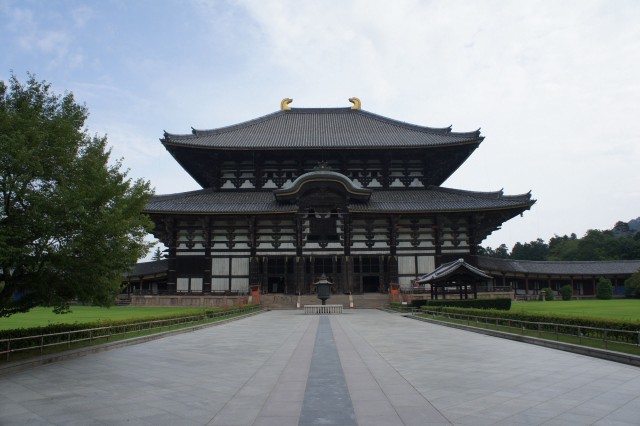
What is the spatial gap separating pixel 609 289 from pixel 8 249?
54.4 meters

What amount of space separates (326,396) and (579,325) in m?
10.8

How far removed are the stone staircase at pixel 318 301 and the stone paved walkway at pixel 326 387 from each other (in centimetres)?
2487

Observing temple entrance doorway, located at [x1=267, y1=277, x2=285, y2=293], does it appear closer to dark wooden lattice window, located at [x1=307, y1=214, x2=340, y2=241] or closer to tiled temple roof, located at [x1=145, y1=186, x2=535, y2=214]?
dark wooden lattice window, located at [x1=307, y1=214, x2=340, y2=241]

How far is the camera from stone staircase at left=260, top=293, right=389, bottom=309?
40.3 m

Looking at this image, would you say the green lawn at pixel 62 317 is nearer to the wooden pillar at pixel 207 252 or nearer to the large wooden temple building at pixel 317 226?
the wooden pillar at pixel 207 252

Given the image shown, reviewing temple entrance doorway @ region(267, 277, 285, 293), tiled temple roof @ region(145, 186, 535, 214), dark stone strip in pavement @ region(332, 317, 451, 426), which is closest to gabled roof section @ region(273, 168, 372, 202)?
tiled temple roof @ region(145, 186, 535, 214)

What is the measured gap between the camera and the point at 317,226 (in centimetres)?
4519

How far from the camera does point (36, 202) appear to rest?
12.2 meters

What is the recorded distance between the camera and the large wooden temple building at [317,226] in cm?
4350

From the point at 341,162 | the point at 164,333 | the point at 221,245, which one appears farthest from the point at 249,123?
the point at 164,333

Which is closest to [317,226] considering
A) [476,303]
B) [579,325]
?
[476,303]

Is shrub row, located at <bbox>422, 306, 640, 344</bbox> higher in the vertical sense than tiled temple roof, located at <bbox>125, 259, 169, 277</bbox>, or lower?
lower

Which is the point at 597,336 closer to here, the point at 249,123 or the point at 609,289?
the point at 609,289

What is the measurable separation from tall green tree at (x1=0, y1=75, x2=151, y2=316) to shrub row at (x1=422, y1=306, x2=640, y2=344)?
1450cm
